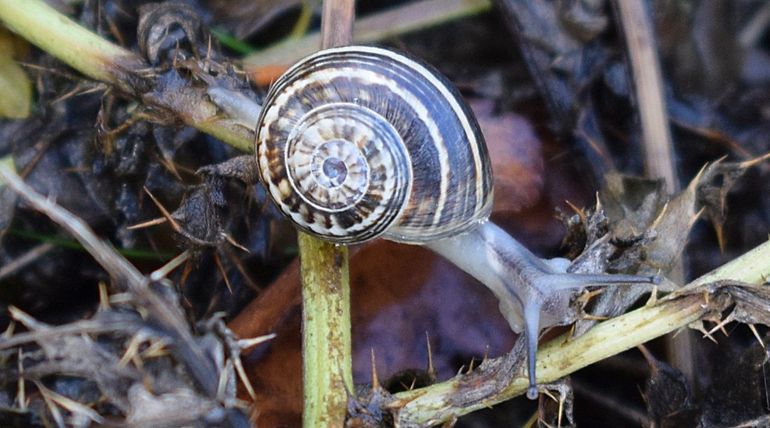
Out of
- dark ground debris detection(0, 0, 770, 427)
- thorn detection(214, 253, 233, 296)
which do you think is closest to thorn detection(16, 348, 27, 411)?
dark ground debris detection(0, 0, 770, 427)

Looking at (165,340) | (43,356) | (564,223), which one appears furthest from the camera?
(564,223)

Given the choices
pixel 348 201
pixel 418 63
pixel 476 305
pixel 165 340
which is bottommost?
pixel 165 340

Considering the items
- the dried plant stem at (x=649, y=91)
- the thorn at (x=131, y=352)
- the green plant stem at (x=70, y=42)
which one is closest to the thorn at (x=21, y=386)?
the thorn at (x=131, y=352)

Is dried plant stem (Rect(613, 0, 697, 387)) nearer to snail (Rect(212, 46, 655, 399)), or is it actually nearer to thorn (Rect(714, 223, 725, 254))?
thorn (Rect(714, 223, 725, 254))

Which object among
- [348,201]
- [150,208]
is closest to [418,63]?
[348,201]

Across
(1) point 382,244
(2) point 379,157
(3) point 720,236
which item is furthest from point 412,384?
(3) point 720,236

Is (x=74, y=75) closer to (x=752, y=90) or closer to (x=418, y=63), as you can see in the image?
(x=418, y=63)
